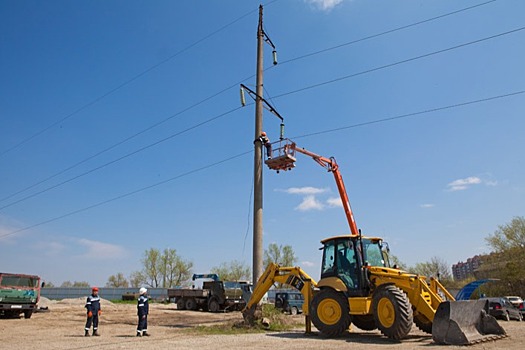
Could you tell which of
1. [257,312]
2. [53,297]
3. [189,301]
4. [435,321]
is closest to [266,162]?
[257,312]

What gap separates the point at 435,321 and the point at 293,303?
19.5m

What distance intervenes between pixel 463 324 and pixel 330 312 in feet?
11.5

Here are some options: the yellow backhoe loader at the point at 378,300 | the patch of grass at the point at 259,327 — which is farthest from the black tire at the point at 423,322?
the patch of grass at the point at 259,327

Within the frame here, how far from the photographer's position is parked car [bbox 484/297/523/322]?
2003cm

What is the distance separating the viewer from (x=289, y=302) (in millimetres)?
28078

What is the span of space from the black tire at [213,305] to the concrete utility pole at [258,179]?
1466 centimetres

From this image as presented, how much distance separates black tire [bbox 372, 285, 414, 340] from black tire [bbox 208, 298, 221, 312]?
20.8m

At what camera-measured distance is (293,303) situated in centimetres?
2833

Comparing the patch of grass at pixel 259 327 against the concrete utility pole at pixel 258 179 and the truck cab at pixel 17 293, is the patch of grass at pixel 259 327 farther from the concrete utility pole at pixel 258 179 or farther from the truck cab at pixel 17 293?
the truck cab at pixel 17 293

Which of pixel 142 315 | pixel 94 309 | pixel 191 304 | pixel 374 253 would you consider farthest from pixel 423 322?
pixel 191 304

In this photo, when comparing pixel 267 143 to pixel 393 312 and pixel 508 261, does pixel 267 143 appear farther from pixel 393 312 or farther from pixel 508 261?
pixel 508 261

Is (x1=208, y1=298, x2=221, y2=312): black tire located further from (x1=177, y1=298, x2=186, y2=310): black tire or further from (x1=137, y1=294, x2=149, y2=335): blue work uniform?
(x1=137, y1=294, x2=149, y2=335): blue work uniform

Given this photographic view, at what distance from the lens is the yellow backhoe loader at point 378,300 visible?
9875mm

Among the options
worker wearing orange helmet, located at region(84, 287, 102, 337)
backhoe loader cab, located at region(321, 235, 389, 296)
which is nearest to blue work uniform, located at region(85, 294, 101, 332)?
worker wearing orange helmet, located at region(84, 287, 102, 337)
